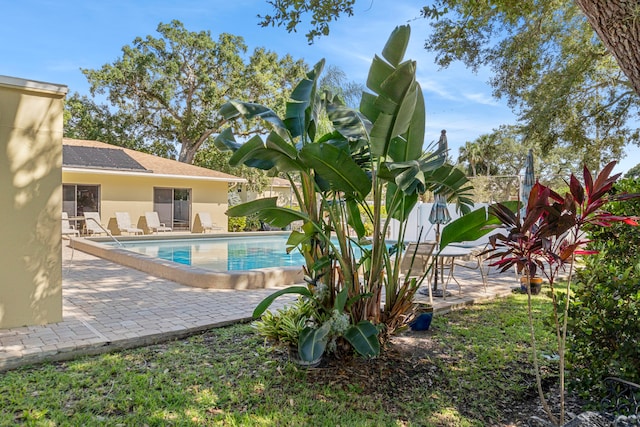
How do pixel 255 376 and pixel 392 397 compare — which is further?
pixel 255 376

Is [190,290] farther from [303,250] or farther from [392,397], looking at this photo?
[392,397]

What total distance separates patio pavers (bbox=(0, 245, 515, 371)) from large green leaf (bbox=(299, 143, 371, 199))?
303 centimetres

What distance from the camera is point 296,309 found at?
16.3 feet

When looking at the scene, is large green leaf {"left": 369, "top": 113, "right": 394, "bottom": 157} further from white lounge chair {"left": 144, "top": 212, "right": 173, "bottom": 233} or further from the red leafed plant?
white lounge chair {"left": 144, "top": 212, "right": 173, "bottom": 233}

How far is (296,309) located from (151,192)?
17.2 meters

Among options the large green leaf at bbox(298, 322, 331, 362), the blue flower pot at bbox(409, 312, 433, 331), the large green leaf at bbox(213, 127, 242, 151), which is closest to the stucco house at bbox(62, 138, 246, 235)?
the large green leaf at bbox(213, 127, 242, 151)

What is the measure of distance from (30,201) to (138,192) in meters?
15.2

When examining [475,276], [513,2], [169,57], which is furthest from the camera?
[169,57]

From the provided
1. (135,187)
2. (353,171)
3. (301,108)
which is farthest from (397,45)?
(135,187)

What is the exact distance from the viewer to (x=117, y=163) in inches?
758

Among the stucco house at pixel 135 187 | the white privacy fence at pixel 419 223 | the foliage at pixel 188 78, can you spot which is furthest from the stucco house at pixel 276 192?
the white privacy fence at pixel 419 223

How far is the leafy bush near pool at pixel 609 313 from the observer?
10.6 ft

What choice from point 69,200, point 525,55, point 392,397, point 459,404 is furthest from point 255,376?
point 69,200

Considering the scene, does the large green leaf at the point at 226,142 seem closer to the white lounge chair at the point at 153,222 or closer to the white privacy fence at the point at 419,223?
the white privacy fence at the point at 419,223
